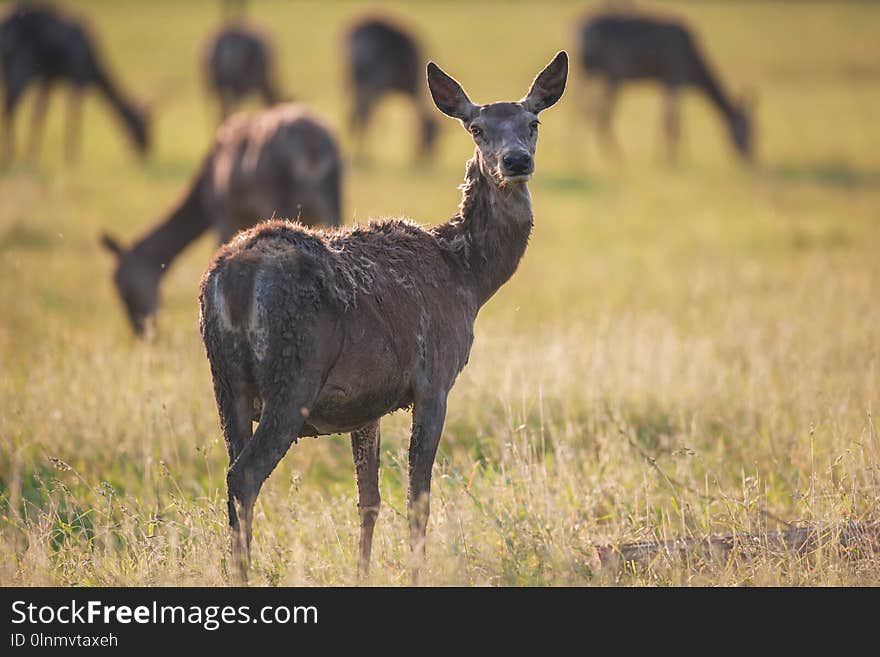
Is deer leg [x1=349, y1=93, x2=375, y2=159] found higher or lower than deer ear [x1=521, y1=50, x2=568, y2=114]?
higher

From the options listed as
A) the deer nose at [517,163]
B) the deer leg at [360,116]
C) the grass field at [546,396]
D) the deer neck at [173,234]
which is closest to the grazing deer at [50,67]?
the grass field at [546,396]

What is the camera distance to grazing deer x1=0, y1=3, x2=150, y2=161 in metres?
24.7

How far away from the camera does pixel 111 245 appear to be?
12.8 metres

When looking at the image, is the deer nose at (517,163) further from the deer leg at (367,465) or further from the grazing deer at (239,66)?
the grazing deer at (239,66)

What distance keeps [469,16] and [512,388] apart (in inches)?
2168

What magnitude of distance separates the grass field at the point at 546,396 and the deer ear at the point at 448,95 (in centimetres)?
194

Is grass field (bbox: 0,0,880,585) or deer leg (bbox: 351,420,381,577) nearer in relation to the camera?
grass field (bbox: 0,0,880,585)

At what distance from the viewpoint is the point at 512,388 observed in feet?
31.2

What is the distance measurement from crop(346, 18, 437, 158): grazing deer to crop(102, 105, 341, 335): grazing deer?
47.8 feet

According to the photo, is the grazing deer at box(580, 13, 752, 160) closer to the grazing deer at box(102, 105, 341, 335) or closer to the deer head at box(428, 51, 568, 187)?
the grazing deer at box(102, 105, 341, 335)

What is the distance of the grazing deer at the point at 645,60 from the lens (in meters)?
27.8

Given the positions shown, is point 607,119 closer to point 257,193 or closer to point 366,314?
point 257,193

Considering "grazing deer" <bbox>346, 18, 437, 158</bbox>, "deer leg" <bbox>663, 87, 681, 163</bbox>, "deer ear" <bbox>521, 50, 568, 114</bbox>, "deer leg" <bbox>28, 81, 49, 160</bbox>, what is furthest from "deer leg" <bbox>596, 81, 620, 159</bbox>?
"deer ear" <bbox>521, 50, 568, 114</bbox>
